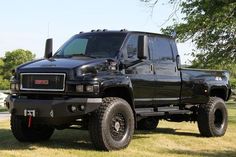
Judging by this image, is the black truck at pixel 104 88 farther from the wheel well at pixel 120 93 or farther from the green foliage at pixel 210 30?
the green foliage at pixel 210 30

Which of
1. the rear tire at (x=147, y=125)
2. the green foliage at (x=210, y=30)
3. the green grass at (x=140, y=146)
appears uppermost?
the green foliage at (x=210, y=30)

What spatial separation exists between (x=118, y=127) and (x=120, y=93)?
2.16 ft

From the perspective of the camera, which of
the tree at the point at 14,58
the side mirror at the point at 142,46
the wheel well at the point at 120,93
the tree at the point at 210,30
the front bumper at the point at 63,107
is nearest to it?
the front bumper at the point at 63,107

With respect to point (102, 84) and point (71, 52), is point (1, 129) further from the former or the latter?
point (102, 84)

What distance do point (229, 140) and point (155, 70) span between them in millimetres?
2700

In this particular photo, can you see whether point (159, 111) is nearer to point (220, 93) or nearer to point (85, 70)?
point (85, 70)

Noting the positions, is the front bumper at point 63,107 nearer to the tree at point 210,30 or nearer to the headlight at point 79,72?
the headlight at point 79,72

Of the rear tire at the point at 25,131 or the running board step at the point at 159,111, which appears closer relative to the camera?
the rear tire at the point at 25,131

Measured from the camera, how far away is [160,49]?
1084 cm

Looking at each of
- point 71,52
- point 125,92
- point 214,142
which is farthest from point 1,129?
point 214,142

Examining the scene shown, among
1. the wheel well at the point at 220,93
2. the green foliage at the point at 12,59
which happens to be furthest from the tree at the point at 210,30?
the green foliage at the point at 12,59

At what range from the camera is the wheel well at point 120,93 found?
9164 mm

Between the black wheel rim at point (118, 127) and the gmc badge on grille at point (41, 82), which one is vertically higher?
the gmc badge on grille at point (41, 82)

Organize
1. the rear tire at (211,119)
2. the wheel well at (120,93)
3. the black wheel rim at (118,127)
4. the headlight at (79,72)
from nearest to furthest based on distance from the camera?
the headlight at (79,72)
the black wheel rim at (118,127)
the wheel well at (120,93)
the rear tire at (211,119)
